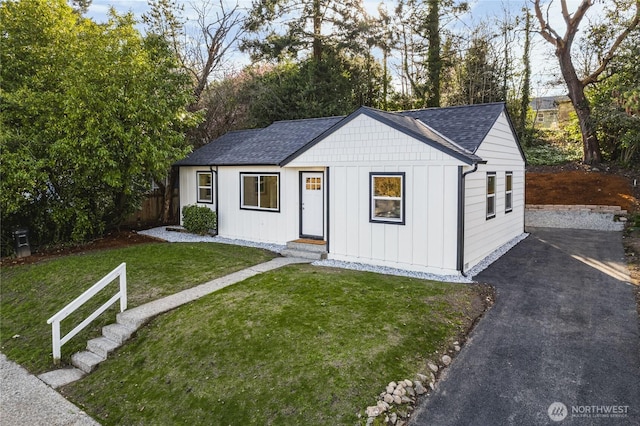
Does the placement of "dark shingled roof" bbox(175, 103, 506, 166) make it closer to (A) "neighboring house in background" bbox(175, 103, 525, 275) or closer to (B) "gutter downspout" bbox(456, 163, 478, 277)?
(A) "neighboring house in background" bbox(175, 103, 525, 275)

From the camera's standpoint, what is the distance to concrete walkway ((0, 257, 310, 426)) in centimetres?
523

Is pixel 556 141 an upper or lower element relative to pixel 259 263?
upper

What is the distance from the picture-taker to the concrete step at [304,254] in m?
11.0

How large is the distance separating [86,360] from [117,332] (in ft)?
1.96

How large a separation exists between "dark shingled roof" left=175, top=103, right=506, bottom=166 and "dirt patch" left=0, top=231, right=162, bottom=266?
3236 mm

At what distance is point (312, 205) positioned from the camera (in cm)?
1198

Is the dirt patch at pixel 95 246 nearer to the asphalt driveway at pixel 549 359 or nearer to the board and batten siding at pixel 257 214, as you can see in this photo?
the board and batten siding at pixel 257 214

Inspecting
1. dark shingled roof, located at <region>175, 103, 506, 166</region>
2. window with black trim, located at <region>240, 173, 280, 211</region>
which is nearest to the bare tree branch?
dark shingled roof, located at <region>175, 103, 506, 166</region>

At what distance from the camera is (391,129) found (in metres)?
9.80

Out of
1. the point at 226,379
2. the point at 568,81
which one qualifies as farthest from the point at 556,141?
the point at 226,379

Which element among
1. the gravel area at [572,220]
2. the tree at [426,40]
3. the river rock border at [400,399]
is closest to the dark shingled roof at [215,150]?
the river rock border at [400,399]

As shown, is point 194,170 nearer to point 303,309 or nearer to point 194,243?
point 194,243

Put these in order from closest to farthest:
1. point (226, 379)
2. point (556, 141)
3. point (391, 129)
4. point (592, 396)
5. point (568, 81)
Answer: point (592, 396) < point (226, 379) < point (391, 129) < point (568, 81) < point (556, 141)

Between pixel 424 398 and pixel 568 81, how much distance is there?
2231cm
